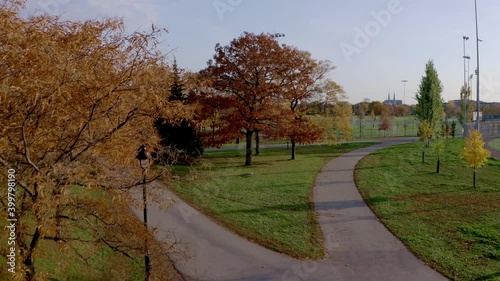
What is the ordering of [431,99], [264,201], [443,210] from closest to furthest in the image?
1. [443,210]
2. [264,201]
3. [431,99]

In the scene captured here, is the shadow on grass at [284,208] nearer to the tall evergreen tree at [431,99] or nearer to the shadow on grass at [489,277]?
the shadow on grass at [489,277]

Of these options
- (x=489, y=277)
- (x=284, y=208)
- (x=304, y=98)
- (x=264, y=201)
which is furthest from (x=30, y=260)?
(x=304, y=98)

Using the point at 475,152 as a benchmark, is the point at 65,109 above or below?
above

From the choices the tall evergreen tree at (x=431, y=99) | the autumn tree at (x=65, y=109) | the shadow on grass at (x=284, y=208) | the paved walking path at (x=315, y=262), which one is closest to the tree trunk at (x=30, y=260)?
the autumn tree at (x=65, y=109)

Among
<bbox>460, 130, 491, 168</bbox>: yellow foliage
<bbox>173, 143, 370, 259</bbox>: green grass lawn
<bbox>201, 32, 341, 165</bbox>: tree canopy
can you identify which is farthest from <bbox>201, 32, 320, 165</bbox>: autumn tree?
<bbox>460, 130, 491, 168</bbox>: yellow foliage

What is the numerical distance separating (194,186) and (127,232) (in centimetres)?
1139

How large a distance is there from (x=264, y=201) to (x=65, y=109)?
10696 mm

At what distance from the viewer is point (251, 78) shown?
22578 mm

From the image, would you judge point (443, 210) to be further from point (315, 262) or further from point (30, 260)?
point (30, 260)

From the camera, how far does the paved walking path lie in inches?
325

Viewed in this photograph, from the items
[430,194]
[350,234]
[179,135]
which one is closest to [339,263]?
[350,234]

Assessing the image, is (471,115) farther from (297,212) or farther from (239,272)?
(239,272)

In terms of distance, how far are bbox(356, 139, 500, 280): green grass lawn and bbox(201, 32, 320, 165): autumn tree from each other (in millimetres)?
6947

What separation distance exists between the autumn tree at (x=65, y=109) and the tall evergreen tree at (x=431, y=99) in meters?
24.3
